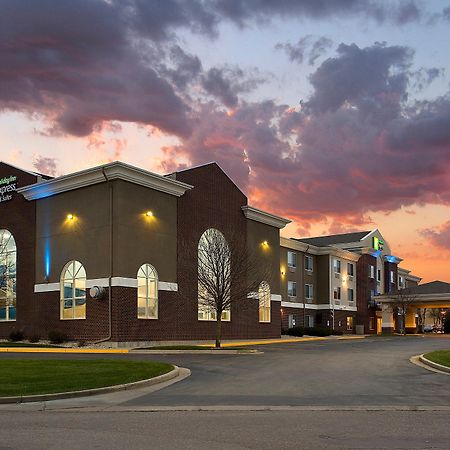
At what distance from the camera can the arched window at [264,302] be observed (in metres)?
51.6

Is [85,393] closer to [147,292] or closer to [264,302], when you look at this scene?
[147,292]

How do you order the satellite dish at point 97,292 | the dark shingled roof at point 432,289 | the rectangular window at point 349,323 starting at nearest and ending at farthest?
the satellite dish at point 97,292 → the dark shingled roof at point 432,289 → the rectangular window at point 349,323

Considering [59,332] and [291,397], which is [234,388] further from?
[59,332]

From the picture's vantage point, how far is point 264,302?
52031 mm

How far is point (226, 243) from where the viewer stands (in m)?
41.7

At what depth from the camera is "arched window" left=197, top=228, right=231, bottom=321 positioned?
37781 mm

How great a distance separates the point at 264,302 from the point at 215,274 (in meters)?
14.9

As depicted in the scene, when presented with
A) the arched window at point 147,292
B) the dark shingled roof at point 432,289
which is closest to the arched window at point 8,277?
the arched window at point 147,292

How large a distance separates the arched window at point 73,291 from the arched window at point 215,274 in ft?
23.5

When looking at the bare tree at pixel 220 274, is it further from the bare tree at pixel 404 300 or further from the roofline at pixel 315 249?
the bare tree at pixel 404 300

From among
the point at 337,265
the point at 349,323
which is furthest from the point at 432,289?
the point at 337,265

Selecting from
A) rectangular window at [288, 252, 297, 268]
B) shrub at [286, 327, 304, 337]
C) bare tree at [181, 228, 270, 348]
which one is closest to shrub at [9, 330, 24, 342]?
bare tree at [181, 228, 270, 348]

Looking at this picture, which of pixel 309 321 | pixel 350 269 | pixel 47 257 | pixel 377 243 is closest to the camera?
pixel 47 257

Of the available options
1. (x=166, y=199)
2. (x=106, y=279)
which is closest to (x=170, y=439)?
(x=106, y=279)
